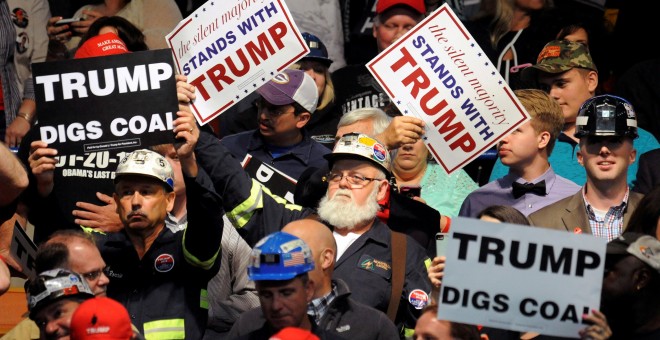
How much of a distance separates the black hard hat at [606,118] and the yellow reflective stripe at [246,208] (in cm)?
192

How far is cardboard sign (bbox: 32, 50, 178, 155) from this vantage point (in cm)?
823

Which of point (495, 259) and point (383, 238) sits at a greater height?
point (495, 259)

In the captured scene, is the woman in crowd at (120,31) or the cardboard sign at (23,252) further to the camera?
the woman in crowd at (120,31)

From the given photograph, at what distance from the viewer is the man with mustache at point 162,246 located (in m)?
8.09

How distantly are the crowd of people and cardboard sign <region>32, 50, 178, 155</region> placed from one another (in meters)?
0.12

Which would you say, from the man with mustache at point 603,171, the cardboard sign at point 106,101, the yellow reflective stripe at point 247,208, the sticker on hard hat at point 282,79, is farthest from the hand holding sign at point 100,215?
the man with mustache at point 603,171

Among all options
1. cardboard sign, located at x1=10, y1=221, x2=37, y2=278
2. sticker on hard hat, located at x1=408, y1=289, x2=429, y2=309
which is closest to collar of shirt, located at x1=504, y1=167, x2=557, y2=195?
sticker on hard hat, located at x1=408, y1=289, x2=429, y2=309

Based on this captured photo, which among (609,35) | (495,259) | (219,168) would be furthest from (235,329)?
(609,35)

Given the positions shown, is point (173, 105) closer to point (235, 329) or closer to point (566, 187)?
point (235, 329)

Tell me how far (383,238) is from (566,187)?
4.49 feet

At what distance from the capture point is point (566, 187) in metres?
9.36

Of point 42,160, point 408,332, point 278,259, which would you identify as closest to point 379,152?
point 408,332

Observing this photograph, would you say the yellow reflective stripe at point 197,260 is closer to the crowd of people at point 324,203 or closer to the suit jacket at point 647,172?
the crowd of people at point 324,203

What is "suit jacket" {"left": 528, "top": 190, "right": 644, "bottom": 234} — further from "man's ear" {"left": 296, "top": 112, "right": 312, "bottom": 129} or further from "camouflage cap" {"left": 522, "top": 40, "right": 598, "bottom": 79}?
"man's ear" {"left": 296, "top": 112, "right": 312, "bottom": 129}
